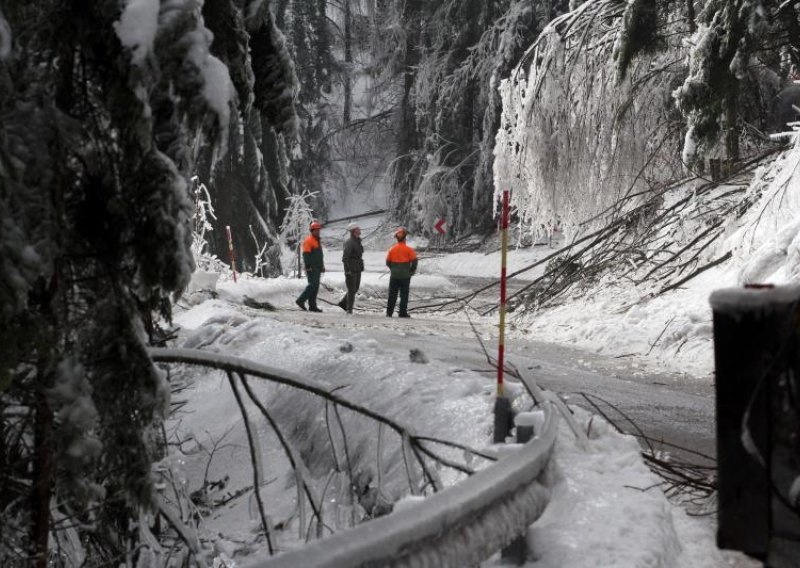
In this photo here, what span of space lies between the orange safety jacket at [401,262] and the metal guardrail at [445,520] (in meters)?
12.2

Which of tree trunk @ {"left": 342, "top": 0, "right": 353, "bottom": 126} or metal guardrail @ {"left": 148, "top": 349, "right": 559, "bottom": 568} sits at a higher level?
tree trunk @ {"left": 342, "top": 0, "right": 353, "bottom": 126}

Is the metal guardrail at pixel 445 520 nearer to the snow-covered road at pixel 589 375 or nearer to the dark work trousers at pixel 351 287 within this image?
the snow-covered road at pixel 589 375

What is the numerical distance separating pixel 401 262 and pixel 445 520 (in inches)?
535

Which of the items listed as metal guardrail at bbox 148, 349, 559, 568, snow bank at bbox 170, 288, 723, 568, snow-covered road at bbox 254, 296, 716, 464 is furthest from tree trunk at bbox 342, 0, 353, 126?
metal guardrail at bbox 148, 349, 559, 568

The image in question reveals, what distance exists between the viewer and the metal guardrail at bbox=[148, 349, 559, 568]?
6.27 feet

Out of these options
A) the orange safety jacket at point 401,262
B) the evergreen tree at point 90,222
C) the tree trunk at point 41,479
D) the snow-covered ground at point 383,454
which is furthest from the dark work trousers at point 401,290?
the tree trunk at point 41,479

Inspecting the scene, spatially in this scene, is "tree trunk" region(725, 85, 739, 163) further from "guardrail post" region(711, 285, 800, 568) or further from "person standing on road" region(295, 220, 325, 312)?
"guardrail post" region(711, 285, 800, 568)

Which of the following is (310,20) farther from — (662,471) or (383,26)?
(662,471)

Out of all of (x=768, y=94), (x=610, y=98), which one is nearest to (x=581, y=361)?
(x=610, y=98)

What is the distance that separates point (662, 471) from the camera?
5363mm

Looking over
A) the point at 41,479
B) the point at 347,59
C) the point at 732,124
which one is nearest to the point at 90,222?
the point at 41,479

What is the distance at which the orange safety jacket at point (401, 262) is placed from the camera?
15.9m

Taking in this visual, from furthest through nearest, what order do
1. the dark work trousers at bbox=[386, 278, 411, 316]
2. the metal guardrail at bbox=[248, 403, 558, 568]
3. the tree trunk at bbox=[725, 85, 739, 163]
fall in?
the dark work trousers at bbox=[386, 278, 411, 316], the tree trunk at bbox=[725, 85, 739, 163], the metal guardrail at bbox=[248, 403, 558, 568]

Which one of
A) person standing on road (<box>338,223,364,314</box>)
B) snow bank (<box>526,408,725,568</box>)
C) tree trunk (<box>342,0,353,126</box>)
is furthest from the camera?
tree trunk (<box>342,0,353,126</box>)
